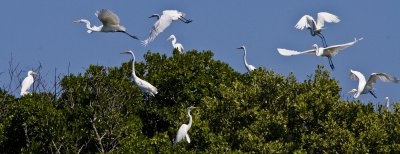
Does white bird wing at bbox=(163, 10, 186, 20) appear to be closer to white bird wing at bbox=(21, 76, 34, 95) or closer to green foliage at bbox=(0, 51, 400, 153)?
green foliage at bbox=(0, 51, 400, 153)

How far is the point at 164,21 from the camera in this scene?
109 feet

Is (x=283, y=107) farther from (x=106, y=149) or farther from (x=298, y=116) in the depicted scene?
(x=106, y=149)

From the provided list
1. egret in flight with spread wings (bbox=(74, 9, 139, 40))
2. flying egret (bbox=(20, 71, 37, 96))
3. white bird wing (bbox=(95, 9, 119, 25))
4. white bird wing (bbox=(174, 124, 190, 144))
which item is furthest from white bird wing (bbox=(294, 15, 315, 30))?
white bird wing (bbox=(174, 124, 190, 144))

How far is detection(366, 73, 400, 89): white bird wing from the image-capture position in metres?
32.8

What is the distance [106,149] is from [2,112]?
10.8 ft

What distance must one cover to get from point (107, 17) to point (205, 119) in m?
3.09

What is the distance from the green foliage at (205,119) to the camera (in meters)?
29.7

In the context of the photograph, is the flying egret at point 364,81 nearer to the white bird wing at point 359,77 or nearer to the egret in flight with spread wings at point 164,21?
the white bird wing at point 359,77

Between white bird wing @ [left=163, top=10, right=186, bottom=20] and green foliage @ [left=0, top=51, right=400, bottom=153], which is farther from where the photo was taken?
white bird wing @ [left=163, top=10, right=186, bottom=20]

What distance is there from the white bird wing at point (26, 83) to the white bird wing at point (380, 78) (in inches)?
320

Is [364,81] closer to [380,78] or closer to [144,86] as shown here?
[380,78]

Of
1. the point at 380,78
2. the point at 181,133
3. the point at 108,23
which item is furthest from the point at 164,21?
the point at 380,78

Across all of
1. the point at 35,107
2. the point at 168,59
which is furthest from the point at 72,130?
the point at 168,59

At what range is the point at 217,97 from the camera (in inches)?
1356
